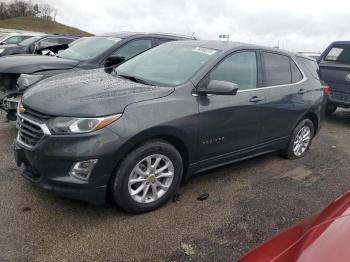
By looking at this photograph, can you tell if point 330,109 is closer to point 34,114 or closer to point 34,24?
point 34,114

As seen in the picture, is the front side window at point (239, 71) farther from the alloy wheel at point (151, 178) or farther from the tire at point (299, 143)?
the tire at point (299, 143)

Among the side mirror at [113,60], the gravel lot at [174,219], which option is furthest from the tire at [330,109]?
the side mirror at [113,60]

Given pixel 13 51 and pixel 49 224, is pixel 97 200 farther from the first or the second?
pixel 13 51

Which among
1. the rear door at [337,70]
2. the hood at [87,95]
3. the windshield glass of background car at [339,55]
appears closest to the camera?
the hood at [87,95]

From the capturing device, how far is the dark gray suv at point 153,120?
3299 millimetres

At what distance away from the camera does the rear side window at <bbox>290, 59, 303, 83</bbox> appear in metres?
5.37

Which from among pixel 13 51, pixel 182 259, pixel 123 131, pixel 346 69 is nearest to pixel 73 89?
pixel 123 131

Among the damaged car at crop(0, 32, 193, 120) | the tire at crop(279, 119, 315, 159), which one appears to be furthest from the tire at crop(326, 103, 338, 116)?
the damaged car at crop(0, 32, 193, 120)

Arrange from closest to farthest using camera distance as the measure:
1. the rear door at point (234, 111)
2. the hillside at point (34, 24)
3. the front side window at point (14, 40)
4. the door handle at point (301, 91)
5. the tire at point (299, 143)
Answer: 1. the rear door at point (234, 111)
2. the door handle at point (301, 91)
3. the tire at point (299, 143)
4. the front side window at point (14, 40)
5. the hillside at point (34, 24)

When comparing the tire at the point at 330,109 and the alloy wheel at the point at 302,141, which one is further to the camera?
the tire at the point at 330,109

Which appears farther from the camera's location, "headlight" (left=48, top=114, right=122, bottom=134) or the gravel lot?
"headlight" (left=48, top=114, right=122, bottom=134)

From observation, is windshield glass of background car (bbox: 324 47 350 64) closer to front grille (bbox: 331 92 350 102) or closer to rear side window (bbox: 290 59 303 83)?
front grille (bbox: 331 92 350 102)

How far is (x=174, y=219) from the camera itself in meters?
3.67

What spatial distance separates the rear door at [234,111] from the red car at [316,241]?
1992mm
